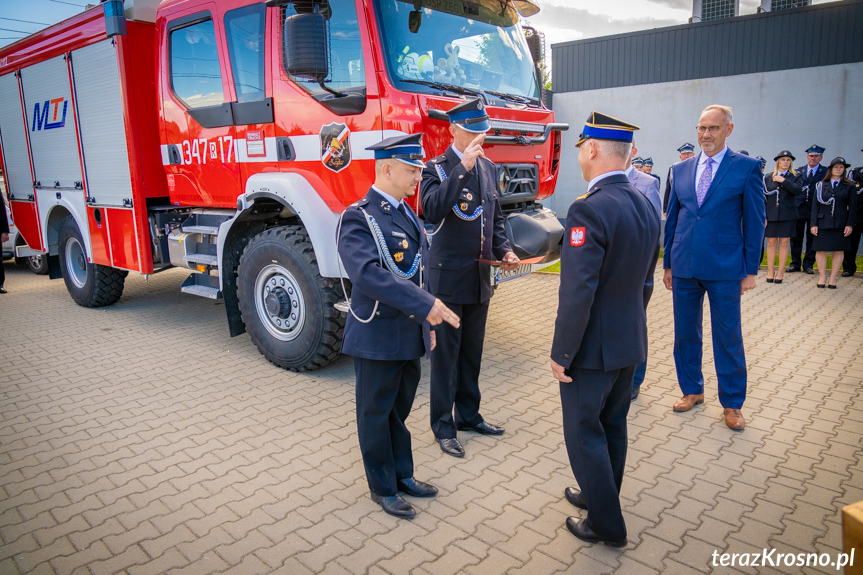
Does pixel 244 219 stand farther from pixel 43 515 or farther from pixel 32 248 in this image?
pixel 32 248

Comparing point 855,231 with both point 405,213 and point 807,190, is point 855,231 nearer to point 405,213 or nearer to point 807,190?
point 807,190

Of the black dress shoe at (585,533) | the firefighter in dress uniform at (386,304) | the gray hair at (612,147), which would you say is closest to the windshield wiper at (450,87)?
the firefighter in dress uniform at (386,304)

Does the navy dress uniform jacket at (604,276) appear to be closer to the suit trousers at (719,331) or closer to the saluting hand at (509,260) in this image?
the saluting hand at (509,260)

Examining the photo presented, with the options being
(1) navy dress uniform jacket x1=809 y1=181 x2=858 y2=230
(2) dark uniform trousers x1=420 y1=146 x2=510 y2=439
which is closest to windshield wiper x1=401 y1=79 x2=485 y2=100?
(2) dark uniform trousers x1=420 y1=146 x2=510 y2=439

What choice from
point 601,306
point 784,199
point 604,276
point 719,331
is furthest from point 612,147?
point 784,199

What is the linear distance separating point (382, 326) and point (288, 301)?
229cm

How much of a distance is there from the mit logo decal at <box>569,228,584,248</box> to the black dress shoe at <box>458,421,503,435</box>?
1.79 m

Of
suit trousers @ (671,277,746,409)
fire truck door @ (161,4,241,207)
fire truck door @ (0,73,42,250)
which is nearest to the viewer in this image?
suit trousers @ (671,277,746,409)

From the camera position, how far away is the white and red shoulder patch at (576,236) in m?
2.32

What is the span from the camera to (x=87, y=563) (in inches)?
103

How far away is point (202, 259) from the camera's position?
549 cm

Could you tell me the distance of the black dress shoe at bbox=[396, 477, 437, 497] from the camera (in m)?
3.05

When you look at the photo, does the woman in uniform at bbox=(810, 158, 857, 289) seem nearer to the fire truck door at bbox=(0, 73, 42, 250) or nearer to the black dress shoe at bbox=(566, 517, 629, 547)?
the black dress shoe at bbox=(566, 517, 629, 547)

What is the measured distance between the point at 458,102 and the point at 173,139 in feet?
9.88
